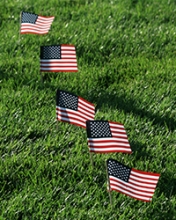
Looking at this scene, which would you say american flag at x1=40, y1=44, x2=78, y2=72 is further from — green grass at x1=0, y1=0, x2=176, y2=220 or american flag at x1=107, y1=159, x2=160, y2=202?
american flag at x1=107, y1=159, x2=160, y2=202

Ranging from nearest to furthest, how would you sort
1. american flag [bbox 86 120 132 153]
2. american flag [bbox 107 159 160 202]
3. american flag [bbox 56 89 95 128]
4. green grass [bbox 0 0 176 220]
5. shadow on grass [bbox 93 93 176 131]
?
american flag [bbox 107 159 160 202]
green grass [bbox 0 0 176 220]
american flag [bbox 86 120 132 153]
american flag [bbox 56 89 95 128]
shadow on grass [bbox 93 93 176 131]

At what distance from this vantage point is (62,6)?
8.26 metres

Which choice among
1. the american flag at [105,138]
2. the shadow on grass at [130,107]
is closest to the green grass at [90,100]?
the shadow on grass at [130,107]

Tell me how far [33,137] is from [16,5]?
310cm

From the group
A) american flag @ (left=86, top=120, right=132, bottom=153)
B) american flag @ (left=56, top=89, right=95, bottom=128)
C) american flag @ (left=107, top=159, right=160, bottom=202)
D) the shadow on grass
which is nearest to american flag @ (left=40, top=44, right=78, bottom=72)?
the shadow on grass

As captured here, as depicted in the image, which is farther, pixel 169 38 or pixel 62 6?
pixel 62 6

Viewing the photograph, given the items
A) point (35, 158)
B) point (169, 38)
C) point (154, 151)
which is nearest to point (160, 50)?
point (169, 38)

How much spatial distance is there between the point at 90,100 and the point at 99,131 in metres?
1.13

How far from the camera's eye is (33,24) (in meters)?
7.14

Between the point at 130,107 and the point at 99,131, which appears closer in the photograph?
the point at 99,131

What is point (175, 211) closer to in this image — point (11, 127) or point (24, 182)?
point (24, 182)

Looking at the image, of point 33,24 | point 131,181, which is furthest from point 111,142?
point 33,24

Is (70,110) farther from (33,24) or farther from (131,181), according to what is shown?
(33,24)

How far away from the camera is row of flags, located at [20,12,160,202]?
4660 mm
